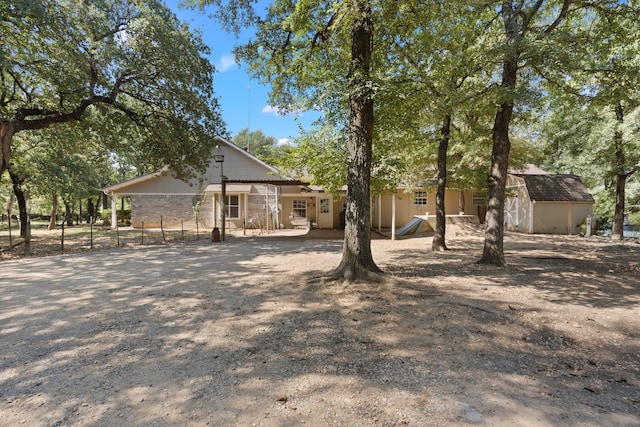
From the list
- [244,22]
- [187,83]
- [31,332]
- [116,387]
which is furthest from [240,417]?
[187,83]

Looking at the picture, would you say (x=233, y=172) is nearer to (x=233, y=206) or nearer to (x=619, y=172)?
(x=233, y=206)

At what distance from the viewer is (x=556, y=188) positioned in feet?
62.1

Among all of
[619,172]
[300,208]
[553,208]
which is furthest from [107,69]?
[553,208]

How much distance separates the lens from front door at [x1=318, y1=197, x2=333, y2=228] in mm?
21344

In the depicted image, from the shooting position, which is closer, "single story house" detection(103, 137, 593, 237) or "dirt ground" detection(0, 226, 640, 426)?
"dirt ground" detection(0, 226, 640, 426)

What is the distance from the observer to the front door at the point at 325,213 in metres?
21.3

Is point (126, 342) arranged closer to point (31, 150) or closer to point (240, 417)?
point (240, 417)

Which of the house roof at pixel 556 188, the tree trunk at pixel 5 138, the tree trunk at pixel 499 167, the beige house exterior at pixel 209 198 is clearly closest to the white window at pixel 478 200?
the house roof at pixel 556 188

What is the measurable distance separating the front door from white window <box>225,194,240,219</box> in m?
5.26

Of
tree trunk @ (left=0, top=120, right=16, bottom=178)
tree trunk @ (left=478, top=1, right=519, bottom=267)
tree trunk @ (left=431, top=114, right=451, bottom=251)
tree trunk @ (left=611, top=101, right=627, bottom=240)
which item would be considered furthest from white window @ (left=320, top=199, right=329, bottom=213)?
tree trunk @ (left=0, top=120, right=16, bottom=178)

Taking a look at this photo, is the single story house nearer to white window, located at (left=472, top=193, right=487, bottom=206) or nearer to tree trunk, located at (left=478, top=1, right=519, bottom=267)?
white window, located at (left=472, top=193, right=487, bottom=206)

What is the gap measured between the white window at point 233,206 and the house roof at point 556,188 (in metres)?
17.3

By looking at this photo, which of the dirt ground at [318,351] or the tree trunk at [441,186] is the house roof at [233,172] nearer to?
the tree trunk at [441,186]

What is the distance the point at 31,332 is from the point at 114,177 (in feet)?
126
